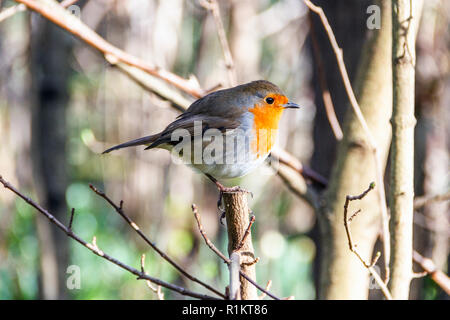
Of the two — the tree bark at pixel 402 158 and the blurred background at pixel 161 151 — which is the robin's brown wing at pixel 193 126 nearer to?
→ the blurred background at pixel 161 151

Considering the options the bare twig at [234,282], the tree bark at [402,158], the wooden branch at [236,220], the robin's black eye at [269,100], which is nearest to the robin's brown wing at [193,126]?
the robin's black eye at [269,100]

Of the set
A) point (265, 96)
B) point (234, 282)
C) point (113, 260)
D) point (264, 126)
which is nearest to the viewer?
point (234, 282)

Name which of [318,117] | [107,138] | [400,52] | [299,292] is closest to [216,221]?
[299,292]

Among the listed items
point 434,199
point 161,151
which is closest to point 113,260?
point 434,199

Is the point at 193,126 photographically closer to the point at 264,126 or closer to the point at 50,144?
the point at 264,126

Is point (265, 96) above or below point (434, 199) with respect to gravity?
above

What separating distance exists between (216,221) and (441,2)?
328cm

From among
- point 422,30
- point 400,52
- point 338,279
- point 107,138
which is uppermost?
point 107,138

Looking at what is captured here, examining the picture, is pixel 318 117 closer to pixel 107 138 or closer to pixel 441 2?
pixel 441 2

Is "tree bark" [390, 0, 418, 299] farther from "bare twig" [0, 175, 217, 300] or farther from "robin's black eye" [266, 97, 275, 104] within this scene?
"robin's black eye" [266, 97, 275, 104]

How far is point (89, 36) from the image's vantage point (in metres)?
2.05

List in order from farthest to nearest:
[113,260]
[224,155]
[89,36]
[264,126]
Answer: [264,126] → [224,155] → [89,36] → [113,260]

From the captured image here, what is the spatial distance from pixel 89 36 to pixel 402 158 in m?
1.25

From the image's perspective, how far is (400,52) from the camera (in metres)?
1.60
